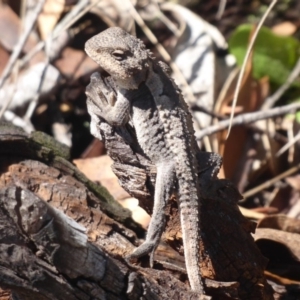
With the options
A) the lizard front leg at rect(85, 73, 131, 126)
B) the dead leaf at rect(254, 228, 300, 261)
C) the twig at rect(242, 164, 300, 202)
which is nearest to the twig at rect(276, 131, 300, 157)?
the twig at rect(242, 164, 300, 202)

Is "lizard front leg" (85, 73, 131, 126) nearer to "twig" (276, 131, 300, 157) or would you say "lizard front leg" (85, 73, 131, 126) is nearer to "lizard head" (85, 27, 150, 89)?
"lizard head" (85, 27, 150, 89)

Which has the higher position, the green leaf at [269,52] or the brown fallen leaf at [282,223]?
the green leaf at [269,52]

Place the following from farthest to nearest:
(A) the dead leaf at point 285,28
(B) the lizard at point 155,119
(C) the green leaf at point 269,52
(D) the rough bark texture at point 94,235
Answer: (A) the dead leaf at point 285,28, (C) the green leaf at point 269,52, (B) the lizard at point 155,119, (D) the rough bark texture at point 94,235

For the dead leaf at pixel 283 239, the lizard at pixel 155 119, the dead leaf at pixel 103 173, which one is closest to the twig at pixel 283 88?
the dead leaf at pixel 103 173

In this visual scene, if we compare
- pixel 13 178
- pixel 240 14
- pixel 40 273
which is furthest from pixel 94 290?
pixel 240 14

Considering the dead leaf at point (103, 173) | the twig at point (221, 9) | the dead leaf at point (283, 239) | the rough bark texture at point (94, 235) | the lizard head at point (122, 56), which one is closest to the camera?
the rough bark texture at point (94, 235)

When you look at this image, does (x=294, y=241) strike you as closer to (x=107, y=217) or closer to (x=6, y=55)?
(x=107, y=217)

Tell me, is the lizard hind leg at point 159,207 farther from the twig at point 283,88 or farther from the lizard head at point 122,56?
the twig at point 283,88

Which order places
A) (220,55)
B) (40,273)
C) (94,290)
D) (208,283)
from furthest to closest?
(220,55), (208,283), (94,290), (40,273)
